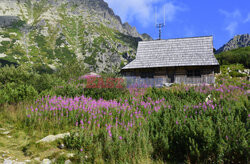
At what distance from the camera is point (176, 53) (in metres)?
20.6

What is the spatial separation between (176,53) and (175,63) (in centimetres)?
215

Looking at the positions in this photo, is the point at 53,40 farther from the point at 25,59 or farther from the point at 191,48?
the point at 191,48

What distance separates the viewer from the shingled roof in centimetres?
1885

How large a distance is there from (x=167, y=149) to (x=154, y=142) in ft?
1.30

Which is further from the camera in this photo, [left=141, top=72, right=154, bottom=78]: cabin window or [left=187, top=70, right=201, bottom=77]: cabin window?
[left=141, top=72, right=154, bottom=78]: cabin window

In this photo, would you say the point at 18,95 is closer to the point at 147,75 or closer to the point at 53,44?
the point at 147,75

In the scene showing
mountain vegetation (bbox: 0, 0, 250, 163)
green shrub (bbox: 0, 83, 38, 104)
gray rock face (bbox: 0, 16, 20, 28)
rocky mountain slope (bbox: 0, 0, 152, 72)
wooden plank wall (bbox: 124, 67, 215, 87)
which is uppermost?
gray rock face (bbox: 0, 16, 20, 28)

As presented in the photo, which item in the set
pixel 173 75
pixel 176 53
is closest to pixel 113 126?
pixel 173 75

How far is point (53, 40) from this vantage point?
16400cm

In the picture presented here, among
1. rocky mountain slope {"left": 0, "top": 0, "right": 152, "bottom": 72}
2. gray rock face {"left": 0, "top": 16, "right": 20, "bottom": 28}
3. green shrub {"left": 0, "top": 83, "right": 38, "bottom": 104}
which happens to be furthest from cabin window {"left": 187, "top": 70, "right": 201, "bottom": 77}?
gray rock face {"left": 0, "top": 16, "right": 20, "bottom": 28}

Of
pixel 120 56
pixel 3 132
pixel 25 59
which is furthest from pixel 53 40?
pixel 3 132

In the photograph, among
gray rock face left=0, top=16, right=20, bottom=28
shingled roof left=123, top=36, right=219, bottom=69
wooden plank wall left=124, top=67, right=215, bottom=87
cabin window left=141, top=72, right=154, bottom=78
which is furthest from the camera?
gray rock face left=0, top=16, right=20, bottom=28

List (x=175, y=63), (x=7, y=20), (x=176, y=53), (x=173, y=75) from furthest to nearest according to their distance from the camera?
1. (x=7, y=20)
2. (x=176, y=53)
3. (x=173, y=75)
4. (x=175, y=63)

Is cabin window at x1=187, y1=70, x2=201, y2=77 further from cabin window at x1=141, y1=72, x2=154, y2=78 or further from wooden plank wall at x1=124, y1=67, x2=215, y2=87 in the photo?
cabin window at x1=141, y1=72, x2=154, y2=78
